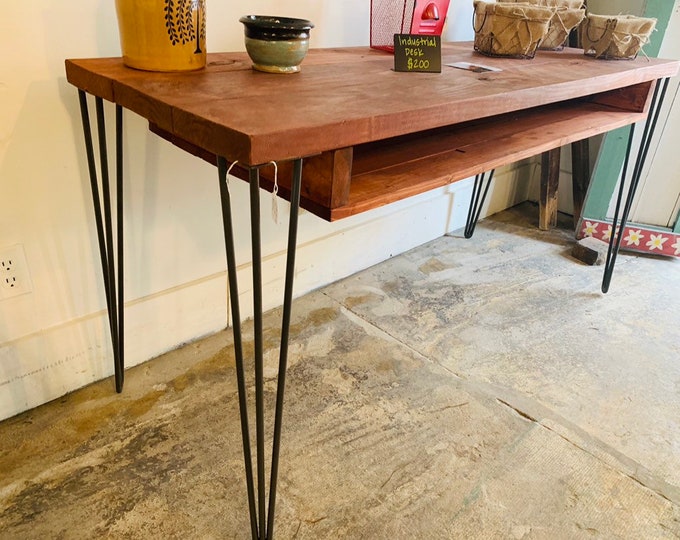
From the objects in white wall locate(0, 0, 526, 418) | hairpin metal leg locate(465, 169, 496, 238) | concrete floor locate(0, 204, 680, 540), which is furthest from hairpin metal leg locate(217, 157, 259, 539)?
hairpin metal leg locate(465, 169, 496, 238)

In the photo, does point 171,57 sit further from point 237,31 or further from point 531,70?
point 531,70

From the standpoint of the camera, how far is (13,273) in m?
1.14

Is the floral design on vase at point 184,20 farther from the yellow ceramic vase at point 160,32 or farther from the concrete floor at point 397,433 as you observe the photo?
the concrete floor at point 397,433

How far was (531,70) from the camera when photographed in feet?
4.29

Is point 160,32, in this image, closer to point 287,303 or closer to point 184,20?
point 184,20

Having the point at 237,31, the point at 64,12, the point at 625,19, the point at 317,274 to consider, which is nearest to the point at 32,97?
the point at 64,12

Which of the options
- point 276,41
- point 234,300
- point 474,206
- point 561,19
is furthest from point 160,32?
point 474,206

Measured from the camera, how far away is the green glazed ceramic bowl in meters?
0.95

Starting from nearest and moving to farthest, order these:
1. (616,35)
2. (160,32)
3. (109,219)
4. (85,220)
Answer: (160,32) < (109,219) < (85,220) < (616,35)

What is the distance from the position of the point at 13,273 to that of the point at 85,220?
0.19 metres

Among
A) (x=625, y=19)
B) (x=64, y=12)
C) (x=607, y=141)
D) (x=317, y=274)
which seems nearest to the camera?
(x=64, y=12)

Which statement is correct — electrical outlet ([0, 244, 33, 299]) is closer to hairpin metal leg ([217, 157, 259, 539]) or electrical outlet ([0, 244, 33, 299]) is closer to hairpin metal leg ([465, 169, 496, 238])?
hairpin metal leg ([217, 157, 259, 539])

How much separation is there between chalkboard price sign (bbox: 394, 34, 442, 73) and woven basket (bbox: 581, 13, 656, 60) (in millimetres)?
695

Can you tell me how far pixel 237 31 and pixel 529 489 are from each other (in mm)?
1266
